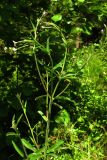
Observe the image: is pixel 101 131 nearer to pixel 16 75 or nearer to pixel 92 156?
pixel 92 156

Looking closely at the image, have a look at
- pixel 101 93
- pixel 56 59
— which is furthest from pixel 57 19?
pixel 101 93

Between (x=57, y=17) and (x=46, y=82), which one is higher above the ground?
(x=57, y=17)

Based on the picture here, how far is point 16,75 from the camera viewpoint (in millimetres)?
3213

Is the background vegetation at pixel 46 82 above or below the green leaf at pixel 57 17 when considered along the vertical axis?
below

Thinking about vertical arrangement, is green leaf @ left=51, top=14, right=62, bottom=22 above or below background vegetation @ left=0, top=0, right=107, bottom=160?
above

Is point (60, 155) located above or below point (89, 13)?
below

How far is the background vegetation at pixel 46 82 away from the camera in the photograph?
115 inches

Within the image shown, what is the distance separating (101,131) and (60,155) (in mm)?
601

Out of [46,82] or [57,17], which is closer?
[57,17]

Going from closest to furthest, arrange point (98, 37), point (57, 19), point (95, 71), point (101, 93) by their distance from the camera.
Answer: point (57, 19) < point (101, 93) < point (95, 71) < point (98, 37)

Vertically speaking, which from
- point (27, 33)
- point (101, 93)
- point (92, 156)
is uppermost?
point (27, 33)

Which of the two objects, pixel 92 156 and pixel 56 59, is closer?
pixel 56 59

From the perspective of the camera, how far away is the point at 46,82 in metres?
3.16

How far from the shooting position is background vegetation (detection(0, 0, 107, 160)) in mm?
2934
